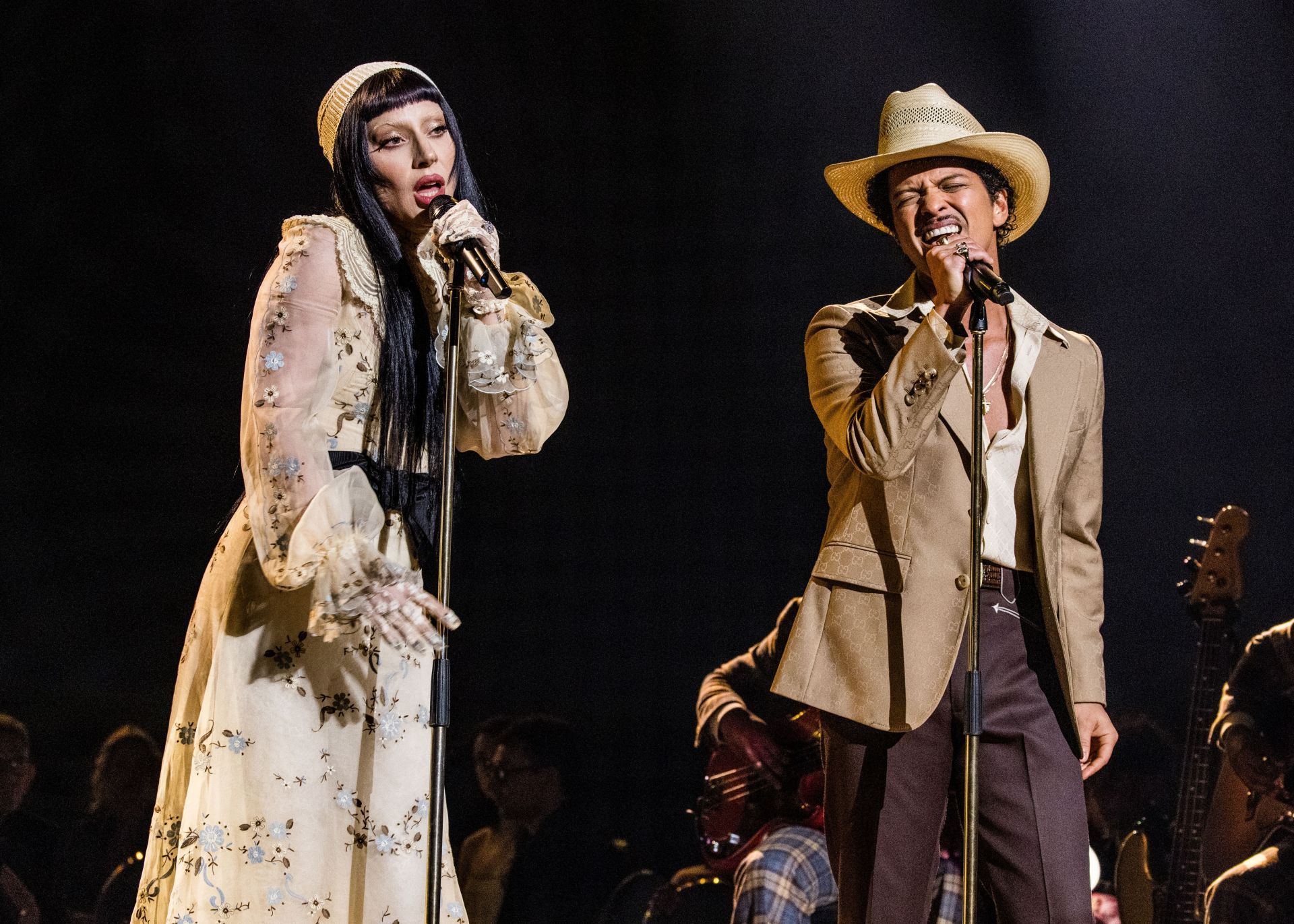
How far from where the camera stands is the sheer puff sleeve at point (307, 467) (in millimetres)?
1616

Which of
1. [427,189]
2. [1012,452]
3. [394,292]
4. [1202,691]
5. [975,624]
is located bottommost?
[1202,691]

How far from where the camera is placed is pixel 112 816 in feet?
12.8

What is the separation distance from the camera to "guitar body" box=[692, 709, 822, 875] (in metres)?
3.51

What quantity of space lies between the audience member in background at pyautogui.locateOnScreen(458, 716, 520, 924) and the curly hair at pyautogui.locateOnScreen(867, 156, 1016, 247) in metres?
2.15

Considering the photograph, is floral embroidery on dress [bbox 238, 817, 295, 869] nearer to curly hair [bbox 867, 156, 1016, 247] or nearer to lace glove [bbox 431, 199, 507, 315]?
lace glove [bbox 431, 199, 507, 315]

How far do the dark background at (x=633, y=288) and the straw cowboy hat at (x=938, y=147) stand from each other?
5.14ft

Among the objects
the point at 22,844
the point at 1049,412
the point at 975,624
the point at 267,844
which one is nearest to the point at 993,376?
the point at 1049,412

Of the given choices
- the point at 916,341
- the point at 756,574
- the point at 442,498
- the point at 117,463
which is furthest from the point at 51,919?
the point at 916,341

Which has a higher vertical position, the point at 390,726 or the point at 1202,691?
the point at 390,726

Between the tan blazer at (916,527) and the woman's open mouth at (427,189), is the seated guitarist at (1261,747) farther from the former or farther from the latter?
the woman's open mouth at (427,189)

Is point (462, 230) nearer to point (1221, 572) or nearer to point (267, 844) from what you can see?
point (267, 844)

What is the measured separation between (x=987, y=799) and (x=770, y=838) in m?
1.43

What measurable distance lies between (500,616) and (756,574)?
0.81 metres

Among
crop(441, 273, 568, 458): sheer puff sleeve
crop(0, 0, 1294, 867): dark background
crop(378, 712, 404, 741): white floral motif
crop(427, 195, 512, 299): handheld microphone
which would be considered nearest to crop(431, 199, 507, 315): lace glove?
crop(427, 195, 512, 299): handheld microphone
